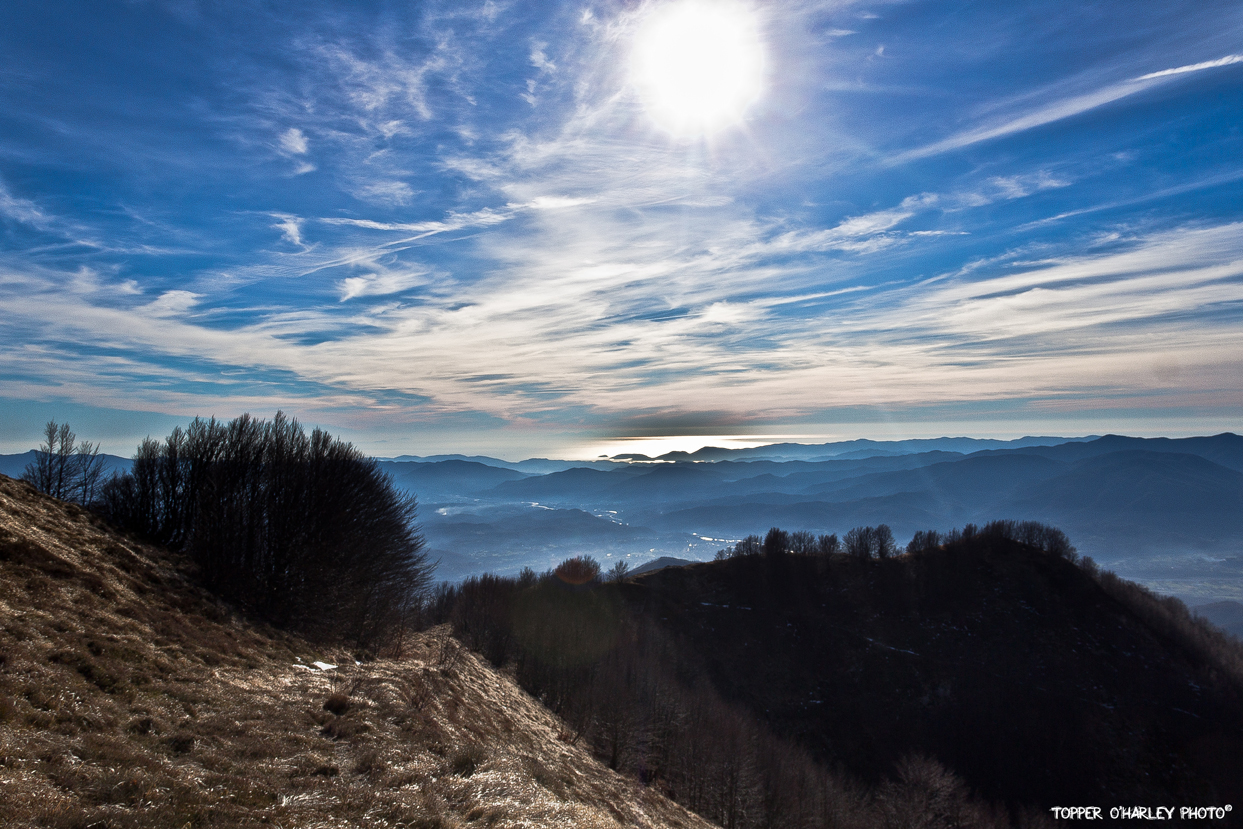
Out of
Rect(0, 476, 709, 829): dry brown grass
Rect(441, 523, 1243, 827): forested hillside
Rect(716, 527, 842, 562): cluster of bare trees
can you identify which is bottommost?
→ Rect(441, 523, 1243, 827): forested hillside

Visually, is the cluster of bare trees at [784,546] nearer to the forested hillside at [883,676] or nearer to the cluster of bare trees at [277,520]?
the forested hillside at [883,676]

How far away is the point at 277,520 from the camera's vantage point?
36.0 m

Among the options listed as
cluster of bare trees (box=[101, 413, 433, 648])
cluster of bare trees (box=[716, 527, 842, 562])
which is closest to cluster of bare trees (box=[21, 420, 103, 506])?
cluster of bare trees (box=[101, 413, 433, 648])

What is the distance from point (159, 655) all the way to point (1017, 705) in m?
101

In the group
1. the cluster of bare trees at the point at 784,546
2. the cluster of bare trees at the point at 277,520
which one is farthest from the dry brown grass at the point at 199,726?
the cluster of bare trees at the point at 784,546

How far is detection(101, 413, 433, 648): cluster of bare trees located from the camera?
108 feet

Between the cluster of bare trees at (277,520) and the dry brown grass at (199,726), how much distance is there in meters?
6.28

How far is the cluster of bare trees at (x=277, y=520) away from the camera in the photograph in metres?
33.0

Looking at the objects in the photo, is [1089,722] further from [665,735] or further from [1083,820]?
[665,735]

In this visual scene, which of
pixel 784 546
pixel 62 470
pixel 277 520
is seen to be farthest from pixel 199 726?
pixel 784 546

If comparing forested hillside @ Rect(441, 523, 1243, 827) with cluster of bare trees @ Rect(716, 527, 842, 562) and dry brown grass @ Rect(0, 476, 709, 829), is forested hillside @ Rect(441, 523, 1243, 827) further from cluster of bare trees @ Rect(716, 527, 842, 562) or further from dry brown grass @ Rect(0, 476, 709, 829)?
dry brown grass @ Rect(0, 476, 709, 829)

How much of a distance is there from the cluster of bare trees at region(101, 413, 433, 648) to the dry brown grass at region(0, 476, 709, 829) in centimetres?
628

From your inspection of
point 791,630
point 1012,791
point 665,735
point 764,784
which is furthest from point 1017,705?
point 665,735

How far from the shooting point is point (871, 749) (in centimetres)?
7100
